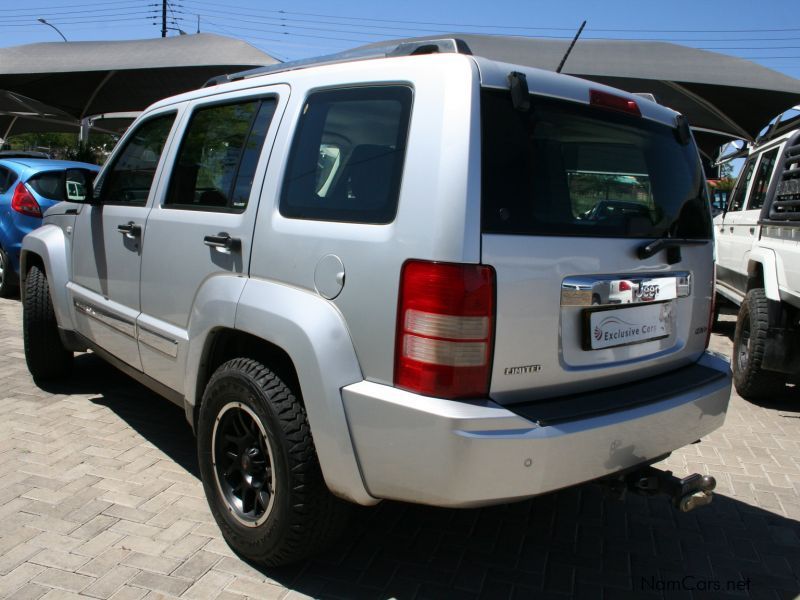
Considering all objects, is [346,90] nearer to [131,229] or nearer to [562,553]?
[131,229]

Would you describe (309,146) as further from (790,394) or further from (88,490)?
(790,394)

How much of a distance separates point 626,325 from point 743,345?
11.8ft

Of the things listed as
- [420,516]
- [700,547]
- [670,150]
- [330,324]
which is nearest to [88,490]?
[420,516]

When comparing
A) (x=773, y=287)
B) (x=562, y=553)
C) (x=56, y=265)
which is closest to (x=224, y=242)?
(x=562, y=553)

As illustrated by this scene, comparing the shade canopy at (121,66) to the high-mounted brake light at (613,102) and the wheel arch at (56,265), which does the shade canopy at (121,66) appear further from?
the high-mounted brake light at (613,102)

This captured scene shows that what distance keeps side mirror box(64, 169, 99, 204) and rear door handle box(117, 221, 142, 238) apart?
560mm

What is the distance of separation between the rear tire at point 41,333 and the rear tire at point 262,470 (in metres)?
2.33

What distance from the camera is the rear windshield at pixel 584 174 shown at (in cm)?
215

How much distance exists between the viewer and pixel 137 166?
3676 millimetres

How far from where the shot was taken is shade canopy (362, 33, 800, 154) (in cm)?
1219

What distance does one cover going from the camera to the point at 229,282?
270 centimetres

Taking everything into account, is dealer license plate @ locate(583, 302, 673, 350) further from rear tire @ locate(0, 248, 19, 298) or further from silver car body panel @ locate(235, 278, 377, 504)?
rear tire @ locate(0, 248, 19, 298)

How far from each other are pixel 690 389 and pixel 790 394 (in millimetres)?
3734

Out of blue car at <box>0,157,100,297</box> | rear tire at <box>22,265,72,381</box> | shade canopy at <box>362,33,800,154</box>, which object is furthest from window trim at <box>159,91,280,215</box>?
shade canopy at <box>362,33,800,154</box>
